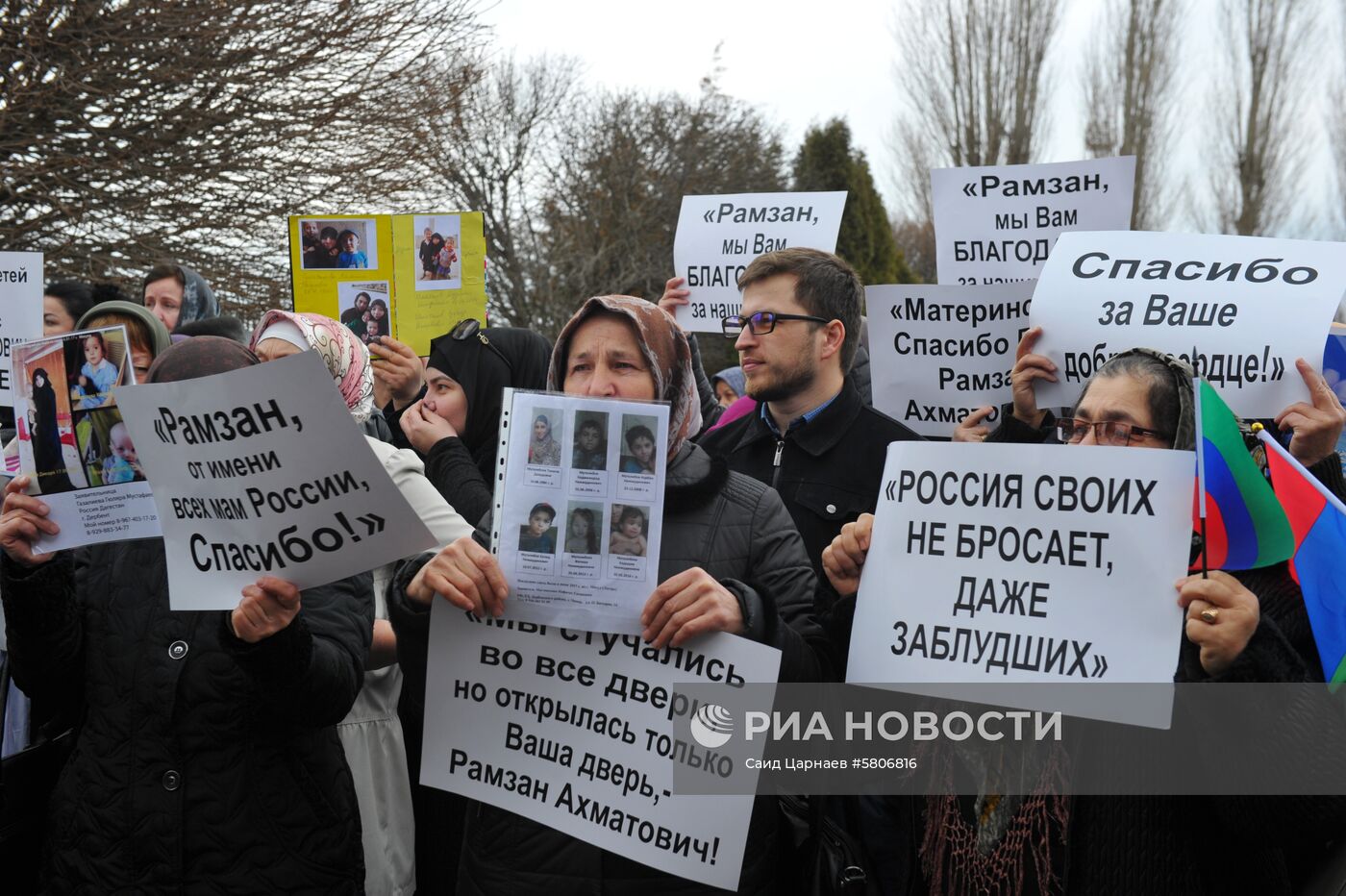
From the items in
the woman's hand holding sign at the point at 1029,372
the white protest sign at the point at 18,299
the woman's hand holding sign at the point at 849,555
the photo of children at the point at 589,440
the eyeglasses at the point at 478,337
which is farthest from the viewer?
the white protest sign at the point at 18,299

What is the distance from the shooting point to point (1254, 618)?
1.91 meters

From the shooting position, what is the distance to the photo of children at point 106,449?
237cm

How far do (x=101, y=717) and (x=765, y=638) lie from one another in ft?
4.29

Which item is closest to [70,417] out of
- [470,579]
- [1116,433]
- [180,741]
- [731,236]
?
[180,741]

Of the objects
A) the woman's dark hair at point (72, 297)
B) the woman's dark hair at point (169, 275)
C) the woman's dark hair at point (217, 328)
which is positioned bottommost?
the woman's dark hair at point (217, 328)

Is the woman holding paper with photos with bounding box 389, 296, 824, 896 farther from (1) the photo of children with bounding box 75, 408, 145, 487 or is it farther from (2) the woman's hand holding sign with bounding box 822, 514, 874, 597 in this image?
(1) the photo of children with bounding box 75, 408, 145, 487

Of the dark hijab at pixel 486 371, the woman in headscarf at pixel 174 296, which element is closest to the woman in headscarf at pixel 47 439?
the dark hijab at pixel 486 371

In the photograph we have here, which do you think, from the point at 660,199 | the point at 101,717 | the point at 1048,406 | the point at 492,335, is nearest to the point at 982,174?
the point at 1048,406

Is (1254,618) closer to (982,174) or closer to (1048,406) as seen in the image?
(1048,406)

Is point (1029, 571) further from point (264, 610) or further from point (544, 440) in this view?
point (264, 610)

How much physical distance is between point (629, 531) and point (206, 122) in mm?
8730

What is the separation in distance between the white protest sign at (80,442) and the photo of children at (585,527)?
86 cm

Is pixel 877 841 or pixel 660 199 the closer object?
pixel 877 841

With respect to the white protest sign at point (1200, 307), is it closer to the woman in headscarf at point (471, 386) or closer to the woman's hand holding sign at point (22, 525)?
the woman in headscarf at point (471, 386)
